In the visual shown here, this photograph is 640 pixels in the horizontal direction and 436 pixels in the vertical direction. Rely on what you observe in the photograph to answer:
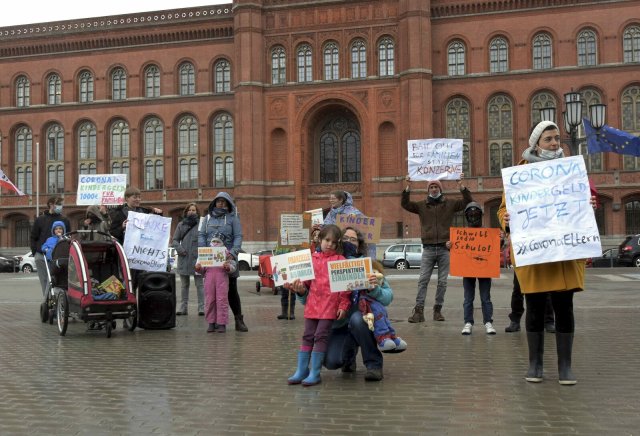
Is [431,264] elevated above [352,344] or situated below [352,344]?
above

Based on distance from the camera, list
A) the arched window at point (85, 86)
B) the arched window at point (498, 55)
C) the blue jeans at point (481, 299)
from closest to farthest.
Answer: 1. the blue jeans at point (481, 299)
2. the arched window at point (498, 55)
3. the arched window at point (85, 86)

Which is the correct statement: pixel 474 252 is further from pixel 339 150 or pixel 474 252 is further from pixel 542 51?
pixel 339 150

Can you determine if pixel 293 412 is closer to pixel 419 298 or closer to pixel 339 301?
pixel 339 301

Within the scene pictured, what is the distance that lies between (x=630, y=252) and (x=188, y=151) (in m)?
31.1

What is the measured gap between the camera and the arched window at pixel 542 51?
145ft

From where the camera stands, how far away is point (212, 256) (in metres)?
10.1

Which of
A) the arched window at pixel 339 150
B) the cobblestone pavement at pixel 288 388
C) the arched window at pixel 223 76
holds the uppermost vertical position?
the arched window at pixel 223 76

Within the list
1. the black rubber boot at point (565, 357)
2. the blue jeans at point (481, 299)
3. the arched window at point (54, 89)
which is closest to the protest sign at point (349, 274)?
the black rubber boot at point (565, 357)

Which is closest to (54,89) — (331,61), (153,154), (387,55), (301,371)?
(153,154)

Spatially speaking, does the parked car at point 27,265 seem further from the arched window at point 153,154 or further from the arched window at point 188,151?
the arched window at point 188,151

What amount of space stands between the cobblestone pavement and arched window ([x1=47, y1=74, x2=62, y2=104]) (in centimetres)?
4577

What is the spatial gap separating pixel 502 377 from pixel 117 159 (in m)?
48.2

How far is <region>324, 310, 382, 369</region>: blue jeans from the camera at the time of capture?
20.8 feet

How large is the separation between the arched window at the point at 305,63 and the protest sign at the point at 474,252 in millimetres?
37850
